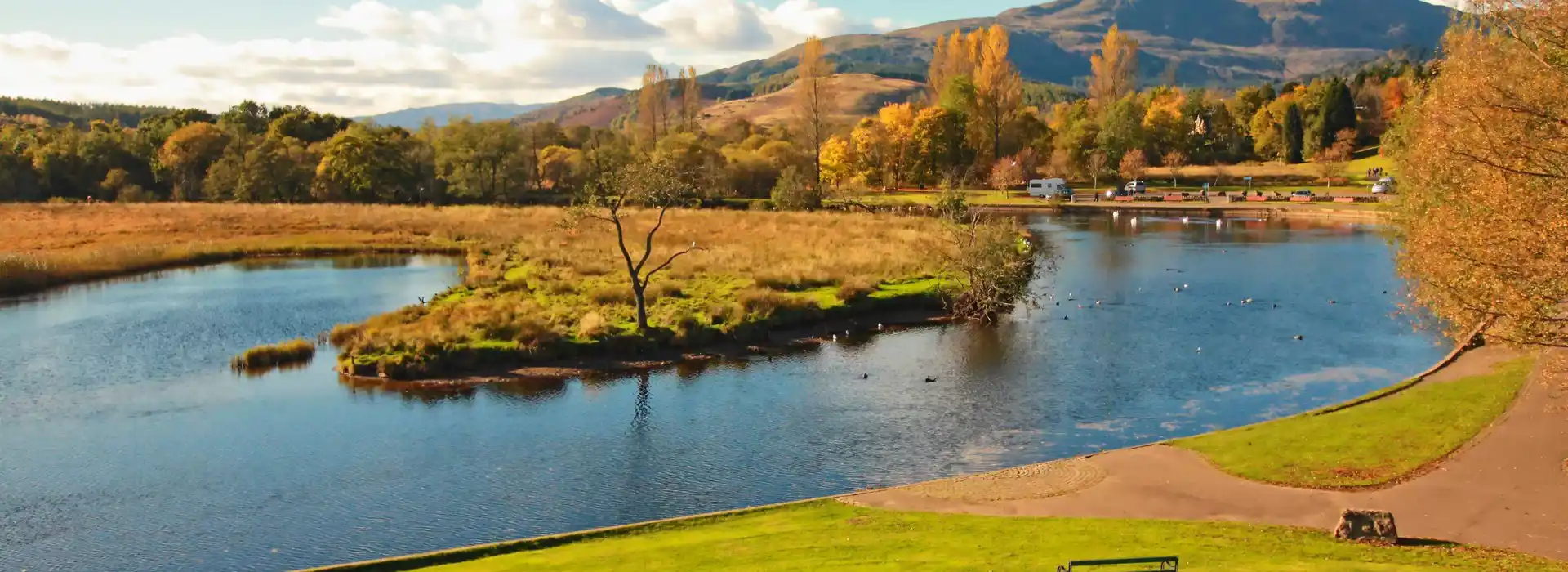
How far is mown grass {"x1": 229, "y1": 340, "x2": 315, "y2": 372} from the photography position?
42969mm

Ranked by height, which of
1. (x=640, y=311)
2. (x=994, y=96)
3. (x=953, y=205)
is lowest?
(x=640, y=311)

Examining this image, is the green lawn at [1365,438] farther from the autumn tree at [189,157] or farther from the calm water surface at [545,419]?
the autumn tree at [189,157]

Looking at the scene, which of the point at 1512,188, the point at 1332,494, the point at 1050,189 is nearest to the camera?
the point at 1512,188

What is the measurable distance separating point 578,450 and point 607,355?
12.8m

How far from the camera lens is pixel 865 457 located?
2969cm

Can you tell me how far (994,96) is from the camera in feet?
455

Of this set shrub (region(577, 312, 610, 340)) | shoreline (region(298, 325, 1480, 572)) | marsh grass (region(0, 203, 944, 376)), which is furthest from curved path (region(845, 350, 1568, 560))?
marsh grass (region(0, 203, 944, 376))

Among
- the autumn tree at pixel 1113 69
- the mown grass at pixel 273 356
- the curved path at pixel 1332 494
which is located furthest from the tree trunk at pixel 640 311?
the autumn tree at pixel 1113 69

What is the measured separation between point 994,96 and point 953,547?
125 metres

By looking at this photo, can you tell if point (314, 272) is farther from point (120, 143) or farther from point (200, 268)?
point (120, 143)

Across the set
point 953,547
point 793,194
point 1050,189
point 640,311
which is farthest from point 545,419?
point 1050,189

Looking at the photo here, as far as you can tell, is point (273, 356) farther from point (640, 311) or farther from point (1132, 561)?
point (1132, 561)

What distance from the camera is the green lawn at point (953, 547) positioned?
18.4 metres

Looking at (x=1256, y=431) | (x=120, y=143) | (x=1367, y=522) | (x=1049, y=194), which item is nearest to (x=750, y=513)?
(x=1367, y=522)
